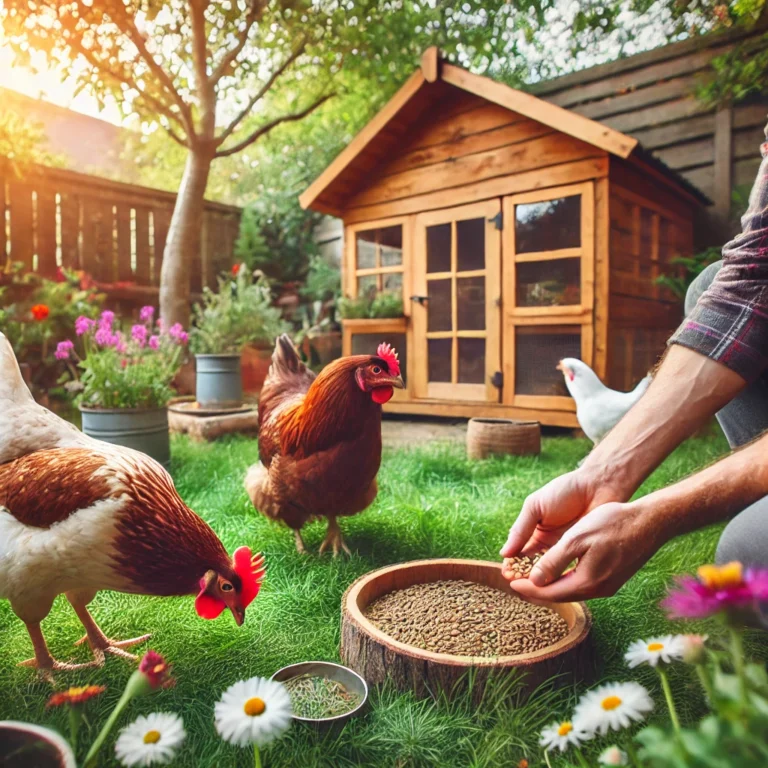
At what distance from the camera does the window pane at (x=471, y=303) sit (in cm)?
305

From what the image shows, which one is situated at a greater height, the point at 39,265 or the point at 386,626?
the point at 39,265

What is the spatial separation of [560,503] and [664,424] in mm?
217

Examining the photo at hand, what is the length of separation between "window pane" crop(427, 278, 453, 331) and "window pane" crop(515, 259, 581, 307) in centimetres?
41

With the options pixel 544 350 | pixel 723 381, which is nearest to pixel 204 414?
Answer: pixel 544 350

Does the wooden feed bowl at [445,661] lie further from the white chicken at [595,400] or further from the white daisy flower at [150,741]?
the white chicken at [595,400]

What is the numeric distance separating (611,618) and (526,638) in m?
0.30

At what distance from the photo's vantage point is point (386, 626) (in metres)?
0.94

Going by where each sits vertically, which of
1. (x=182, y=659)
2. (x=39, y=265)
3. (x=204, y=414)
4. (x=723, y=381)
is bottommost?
(x=182, y=659)

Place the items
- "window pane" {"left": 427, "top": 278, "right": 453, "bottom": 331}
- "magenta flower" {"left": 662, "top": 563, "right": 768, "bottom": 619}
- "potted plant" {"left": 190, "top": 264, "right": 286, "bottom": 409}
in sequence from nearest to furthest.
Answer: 1. "magenta flower" {"left": 662, "top": 563, "right": 768, "bottom": 619}
2. "window pane" {"left": 427, "top": 278, "right": 453, "bottom": 331}
3. "potted plant" {"left": 190, "top": 264, "right": 286, "bottom": 409}

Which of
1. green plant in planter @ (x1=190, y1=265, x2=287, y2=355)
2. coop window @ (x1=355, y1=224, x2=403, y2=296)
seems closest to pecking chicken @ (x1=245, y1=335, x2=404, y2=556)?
coop window @ (x1=355, y1=224, x2=403, y2=296)

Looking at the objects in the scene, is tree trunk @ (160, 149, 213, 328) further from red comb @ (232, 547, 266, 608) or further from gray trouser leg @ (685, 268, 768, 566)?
gray trouser leg @ (685, 268, 768, 566)

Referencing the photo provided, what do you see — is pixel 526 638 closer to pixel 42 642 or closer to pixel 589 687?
pixel 589 687

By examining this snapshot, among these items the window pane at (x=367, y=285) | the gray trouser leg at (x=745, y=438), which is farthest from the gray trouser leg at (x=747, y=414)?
the window pane at (x=367, y=285)

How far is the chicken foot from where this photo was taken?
917 mm
